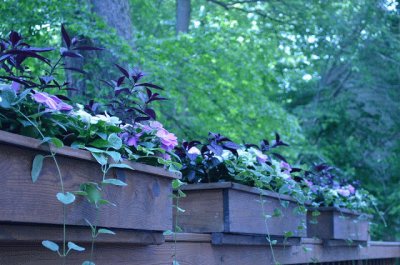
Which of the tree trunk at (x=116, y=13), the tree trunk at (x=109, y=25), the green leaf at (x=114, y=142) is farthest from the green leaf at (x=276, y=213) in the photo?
the tree trunk at (x=116, y=13)

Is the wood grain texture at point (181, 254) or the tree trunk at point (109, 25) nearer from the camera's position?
the wood grain texture at point (181, 254)

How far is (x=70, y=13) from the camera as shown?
17.8 feet

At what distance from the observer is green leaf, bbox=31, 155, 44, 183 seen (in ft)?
4.25

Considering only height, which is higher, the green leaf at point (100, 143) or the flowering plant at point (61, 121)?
the flowering plant at point (61, 121)

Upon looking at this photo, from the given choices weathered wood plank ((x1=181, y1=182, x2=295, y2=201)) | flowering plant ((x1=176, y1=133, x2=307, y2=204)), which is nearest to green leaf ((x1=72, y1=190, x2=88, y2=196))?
weathered wood plank ((x1=181, y1=182, x2=295, y2=201))

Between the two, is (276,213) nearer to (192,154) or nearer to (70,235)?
(192,154)

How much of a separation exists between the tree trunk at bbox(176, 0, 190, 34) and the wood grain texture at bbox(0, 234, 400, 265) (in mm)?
7832

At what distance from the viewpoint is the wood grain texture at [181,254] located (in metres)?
1.38

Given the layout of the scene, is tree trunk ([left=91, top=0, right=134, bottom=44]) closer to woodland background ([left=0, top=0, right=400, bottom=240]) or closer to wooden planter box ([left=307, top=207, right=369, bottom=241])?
woodland background ([left=0, top=0, right=400, bottom=240])

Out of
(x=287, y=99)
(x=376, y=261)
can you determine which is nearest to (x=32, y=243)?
(x=376, y=261)

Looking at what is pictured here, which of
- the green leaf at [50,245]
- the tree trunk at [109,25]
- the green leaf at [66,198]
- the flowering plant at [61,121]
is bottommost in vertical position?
the green leaf at [50,245]

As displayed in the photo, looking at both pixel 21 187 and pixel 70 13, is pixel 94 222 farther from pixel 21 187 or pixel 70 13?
pixel 70 13

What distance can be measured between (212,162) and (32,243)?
1.19 m

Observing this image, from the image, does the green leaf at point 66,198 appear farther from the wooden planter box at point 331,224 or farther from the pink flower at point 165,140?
the wooden planter box at point 331,224
